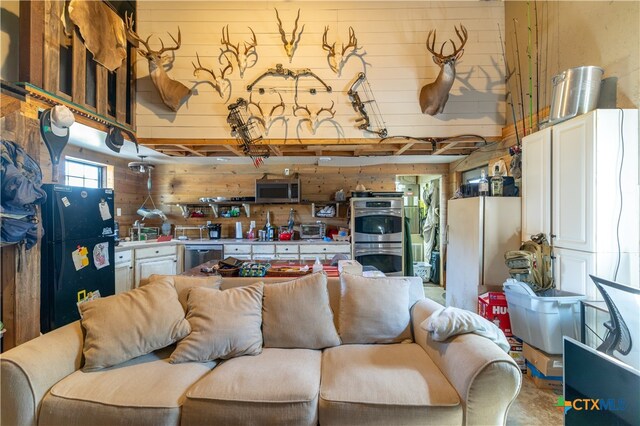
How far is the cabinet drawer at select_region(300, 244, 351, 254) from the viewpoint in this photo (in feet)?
14.2

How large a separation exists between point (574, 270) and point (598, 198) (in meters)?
0.54

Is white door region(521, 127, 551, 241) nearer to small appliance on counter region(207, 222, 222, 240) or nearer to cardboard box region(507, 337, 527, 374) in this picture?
cardboard box region(507, 337, 527, 374)

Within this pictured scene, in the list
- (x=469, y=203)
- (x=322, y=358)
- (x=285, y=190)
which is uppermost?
(x=285, y=190)

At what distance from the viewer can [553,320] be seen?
6.26 feet

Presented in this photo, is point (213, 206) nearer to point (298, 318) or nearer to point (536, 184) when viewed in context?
point (298, 318)

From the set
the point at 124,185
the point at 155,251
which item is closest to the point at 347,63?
the point at 155,251

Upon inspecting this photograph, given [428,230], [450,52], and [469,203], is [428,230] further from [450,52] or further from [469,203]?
[450,52]

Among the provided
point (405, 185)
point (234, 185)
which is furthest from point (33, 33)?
point (405, 185)

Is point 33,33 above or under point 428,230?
above

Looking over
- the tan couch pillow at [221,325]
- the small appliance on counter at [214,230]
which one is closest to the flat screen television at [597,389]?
the tan couch pillow at [221,325]

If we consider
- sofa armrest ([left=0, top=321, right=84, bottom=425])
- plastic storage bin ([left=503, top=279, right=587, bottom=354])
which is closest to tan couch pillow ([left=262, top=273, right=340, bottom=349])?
sofa armrest ([left=0, top=321, right=84, bottom=425])

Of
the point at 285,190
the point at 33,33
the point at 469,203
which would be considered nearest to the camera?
the point at 33,33

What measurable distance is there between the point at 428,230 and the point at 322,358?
436cm

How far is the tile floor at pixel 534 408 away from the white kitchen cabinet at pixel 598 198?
776 mm
